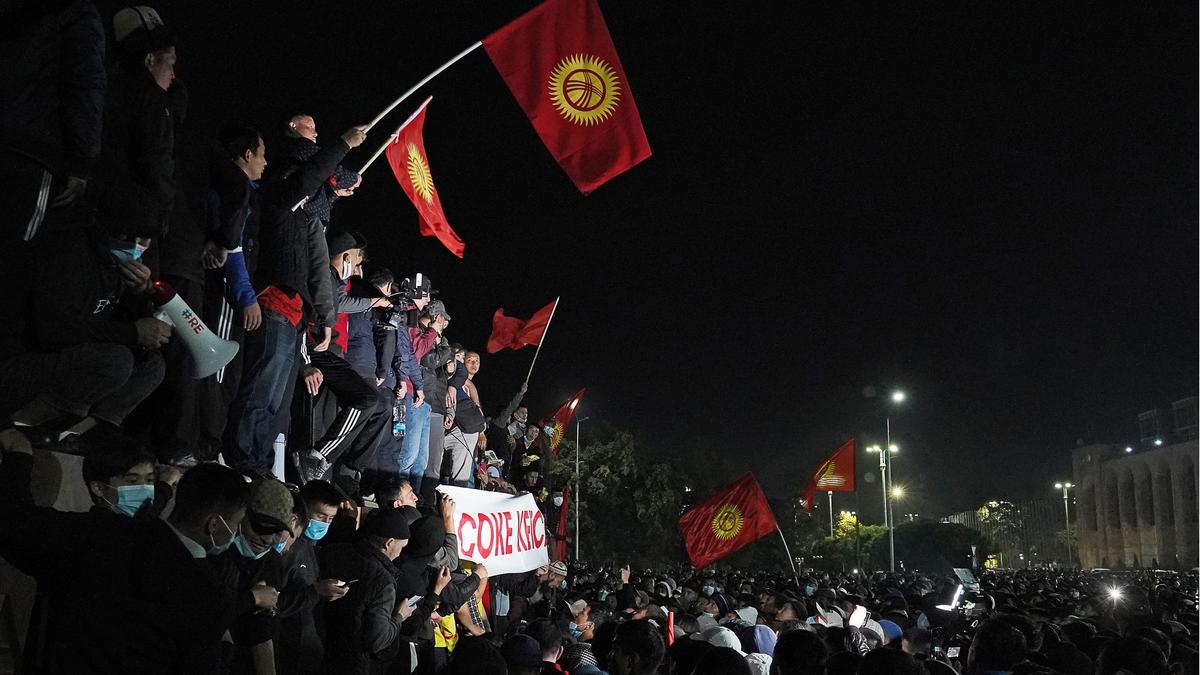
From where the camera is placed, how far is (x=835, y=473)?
27.8 metres

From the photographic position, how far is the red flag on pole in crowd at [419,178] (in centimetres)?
1018

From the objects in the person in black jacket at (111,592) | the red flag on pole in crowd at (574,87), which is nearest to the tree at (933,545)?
the red flag on pole in crowd at (574,87)

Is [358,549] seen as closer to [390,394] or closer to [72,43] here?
[72,43]

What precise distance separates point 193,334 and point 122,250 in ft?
1.67

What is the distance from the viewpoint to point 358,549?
225 inches

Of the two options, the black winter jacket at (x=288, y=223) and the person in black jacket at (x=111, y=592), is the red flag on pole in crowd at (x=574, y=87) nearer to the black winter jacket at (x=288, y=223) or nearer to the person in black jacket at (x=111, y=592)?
the black winter jacket at (x=288, y=223)

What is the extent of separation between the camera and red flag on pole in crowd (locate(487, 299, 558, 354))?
18.5 m

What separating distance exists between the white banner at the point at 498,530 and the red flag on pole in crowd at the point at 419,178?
3.16 m

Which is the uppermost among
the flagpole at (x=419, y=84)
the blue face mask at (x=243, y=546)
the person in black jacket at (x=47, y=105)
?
the flagpole at (x=419, y=84)

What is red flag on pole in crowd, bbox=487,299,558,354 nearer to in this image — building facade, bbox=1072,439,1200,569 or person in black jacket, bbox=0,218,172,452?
person in black jacket, bbox=0,218,172,452

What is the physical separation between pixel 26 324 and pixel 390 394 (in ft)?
16.1

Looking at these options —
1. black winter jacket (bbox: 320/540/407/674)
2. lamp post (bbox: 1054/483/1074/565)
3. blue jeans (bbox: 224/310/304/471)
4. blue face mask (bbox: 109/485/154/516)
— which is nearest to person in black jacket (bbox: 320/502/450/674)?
black winter jacket (bbox: 320/540/407/674)

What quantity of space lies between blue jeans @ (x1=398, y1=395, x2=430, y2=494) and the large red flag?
1074cm

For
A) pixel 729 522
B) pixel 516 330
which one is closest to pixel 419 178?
pixel 516 330
